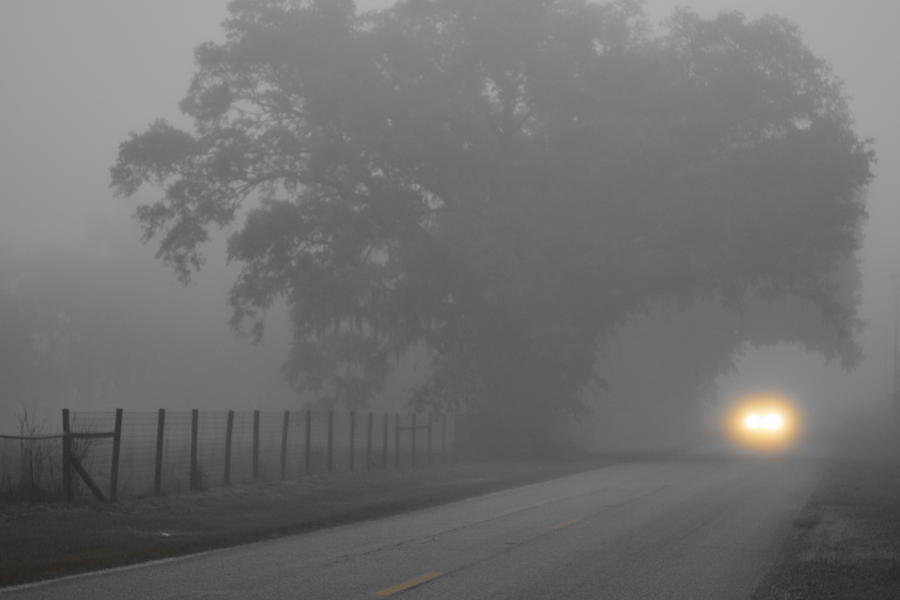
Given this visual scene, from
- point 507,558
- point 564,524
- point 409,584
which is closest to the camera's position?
point 409,584

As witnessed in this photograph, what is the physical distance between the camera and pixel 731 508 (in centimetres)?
2058

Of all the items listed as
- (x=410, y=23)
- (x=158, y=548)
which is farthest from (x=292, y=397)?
(x=158, y=548)

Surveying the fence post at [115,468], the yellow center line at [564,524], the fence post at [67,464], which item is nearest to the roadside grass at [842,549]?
the yellow center line at [564,524]

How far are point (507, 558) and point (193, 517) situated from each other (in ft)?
22.4

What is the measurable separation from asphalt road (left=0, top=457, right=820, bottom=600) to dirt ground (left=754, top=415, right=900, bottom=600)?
364mm

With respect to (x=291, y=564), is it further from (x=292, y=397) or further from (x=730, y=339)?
(x=292, y=397)

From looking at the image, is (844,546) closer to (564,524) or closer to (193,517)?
(564,524)

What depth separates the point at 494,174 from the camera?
133 ft

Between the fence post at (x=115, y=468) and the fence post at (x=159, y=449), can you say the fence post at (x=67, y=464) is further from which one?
the fence post at (x=159, y=449)

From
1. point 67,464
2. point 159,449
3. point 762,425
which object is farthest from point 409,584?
point 762,425

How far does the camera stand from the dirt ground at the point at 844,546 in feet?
38.9

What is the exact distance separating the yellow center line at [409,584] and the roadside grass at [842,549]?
10.5 feet

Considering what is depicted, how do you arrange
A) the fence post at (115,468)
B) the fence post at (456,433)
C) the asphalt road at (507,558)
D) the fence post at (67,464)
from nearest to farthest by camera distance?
the asphalt road at (507,558) → the fence post at (67,464) → the fence post at (115,468) → the fence post at (456,433)

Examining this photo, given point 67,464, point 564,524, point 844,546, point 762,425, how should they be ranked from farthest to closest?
point 762,425
point 67,464
point 564,524
point 844,546
